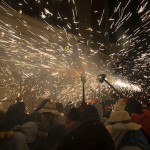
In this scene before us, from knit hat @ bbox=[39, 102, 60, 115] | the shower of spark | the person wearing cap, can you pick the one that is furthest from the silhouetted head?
the shower of spark

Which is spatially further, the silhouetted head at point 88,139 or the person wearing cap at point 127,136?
the person wearing cap at point 127,136

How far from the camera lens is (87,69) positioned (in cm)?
1579

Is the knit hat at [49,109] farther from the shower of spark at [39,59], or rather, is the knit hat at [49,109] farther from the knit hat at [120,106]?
the shower of spark at [39,59]

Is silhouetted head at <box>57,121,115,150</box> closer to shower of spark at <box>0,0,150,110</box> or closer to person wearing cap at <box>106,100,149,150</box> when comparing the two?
person wearing cap at <box>106,100,149,150</box>

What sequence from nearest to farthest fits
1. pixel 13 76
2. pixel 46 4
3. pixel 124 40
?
pixel 13 76 → pixel 46 4 → pixel 124 40

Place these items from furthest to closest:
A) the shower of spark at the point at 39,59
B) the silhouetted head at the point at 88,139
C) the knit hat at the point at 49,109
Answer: the shower of spark at the point at 39,59, the knit hat at the point at 49,109, the silhouetted head at the point at 88,139

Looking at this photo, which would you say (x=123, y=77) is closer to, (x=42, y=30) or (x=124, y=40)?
(x=124, y=40)

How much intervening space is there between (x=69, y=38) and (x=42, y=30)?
2.45m

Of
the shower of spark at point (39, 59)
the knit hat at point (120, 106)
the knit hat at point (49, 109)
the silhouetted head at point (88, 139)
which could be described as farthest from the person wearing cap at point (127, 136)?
the shower of spark at point (39, 59)

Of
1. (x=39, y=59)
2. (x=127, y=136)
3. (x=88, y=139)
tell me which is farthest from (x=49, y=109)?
(x=39, y=59)

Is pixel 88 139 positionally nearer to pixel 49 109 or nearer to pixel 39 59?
pixel 49 109

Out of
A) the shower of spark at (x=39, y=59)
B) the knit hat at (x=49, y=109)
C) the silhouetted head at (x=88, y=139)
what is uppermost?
the shower of spark at (x=39, y=59)

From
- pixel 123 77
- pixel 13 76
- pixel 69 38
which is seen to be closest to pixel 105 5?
pixel 123 77

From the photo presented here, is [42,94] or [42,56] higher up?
[42,56]
